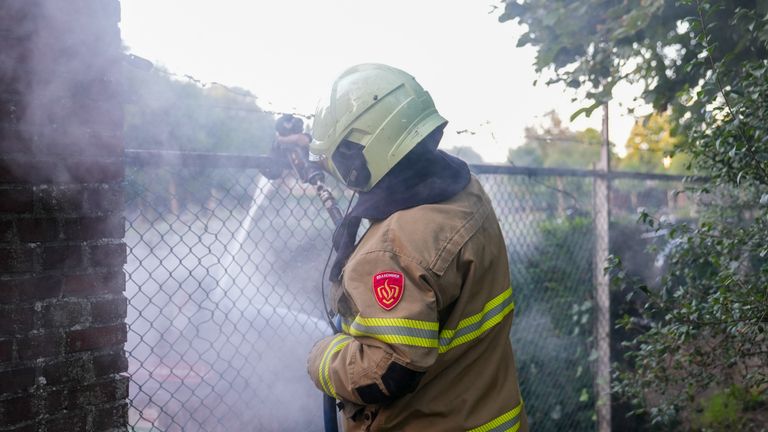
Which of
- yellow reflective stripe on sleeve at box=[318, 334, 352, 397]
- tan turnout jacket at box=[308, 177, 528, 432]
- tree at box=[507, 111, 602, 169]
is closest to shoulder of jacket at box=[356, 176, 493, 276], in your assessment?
tan turnout jacket at box=[308, 177, 528, 432]

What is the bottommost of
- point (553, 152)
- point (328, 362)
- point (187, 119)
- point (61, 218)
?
point (328, 362)

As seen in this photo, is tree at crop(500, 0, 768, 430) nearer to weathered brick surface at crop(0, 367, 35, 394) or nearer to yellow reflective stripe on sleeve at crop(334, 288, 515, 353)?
yellow reflective stripe on sleeve at crop(334, 288, 515, 353)

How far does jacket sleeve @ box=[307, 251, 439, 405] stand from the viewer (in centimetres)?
169

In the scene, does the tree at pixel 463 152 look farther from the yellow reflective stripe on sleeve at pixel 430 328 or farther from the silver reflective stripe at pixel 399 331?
the silver reflective stripe at pixel 399 331

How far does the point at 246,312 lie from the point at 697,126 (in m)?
2.41

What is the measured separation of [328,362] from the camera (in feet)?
6.29

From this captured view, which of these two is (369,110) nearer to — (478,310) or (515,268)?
(478,310)

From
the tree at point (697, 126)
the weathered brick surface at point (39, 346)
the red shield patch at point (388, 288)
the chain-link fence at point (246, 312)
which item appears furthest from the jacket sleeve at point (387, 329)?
the tree at point (697, 126)

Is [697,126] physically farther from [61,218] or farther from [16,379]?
[16,379]

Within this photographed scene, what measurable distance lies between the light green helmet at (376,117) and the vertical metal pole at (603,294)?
Answer: 9.17 ft

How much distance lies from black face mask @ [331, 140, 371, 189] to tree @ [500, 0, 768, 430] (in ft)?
4.63

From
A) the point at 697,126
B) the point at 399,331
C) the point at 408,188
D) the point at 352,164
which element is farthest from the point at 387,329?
the point at 697,126

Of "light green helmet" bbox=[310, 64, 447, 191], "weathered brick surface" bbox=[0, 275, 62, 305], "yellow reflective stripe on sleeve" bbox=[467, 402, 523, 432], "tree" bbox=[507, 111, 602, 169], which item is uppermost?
"tree" bbox=[507, 111, 602, 169]

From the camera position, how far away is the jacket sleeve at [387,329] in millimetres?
1686
